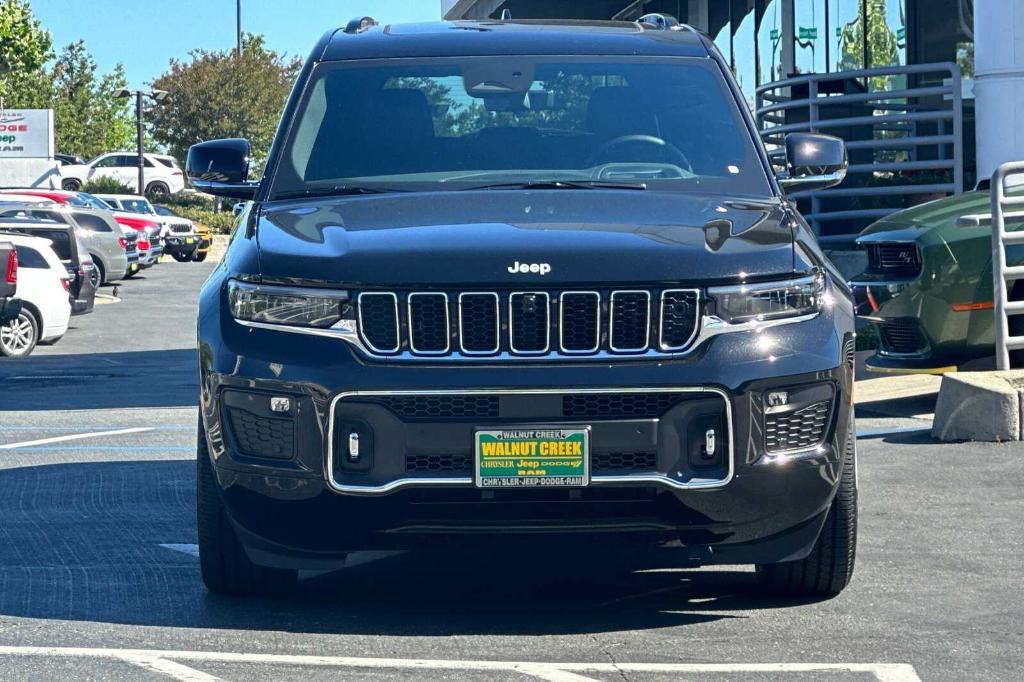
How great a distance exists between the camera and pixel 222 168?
22.6ft

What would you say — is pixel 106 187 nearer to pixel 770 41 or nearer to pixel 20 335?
pixel 770 41

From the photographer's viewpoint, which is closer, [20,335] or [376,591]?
[376,591]

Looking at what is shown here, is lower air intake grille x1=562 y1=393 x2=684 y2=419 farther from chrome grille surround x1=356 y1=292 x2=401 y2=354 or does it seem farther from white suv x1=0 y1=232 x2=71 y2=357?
white suv x1=0 y1=232 x2=71 y2=357

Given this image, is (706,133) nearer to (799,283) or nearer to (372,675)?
(799,283)

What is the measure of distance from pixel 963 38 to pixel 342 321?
18.4 m

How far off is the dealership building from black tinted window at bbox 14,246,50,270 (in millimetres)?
6891

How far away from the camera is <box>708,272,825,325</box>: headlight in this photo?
5.18 metres

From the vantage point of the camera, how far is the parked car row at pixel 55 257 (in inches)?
830

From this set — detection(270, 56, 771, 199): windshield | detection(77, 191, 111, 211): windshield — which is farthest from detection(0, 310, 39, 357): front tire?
detection(77, 191, 111, 211): windshield

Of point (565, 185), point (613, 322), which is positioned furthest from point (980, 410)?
point (613, 322)

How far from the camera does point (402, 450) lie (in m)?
5.09

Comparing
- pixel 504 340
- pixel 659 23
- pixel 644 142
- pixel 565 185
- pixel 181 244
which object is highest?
pixel 659 23

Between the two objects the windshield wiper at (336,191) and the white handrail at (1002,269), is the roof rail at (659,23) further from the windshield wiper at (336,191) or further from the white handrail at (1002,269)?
the white handrail at (1002,269)

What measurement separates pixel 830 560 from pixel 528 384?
1.29m
